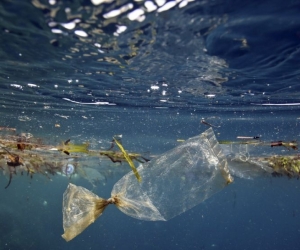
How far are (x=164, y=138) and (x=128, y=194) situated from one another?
17899mm

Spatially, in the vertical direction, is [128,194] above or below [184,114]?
below

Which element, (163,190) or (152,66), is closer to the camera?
(163,190)

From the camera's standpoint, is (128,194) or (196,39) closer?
(128,194)

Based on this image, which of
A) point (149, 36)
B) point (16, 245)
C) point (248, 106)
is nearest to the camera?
point (149, 36)

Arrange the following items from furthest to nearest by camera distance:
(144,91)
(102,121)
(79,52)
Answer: (102,121) → (144,91) → (79,52)

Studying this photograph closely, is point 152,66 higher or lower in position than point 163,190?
higher

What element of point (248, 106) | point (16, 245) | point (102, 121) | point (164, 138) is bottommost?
point (16, 245)

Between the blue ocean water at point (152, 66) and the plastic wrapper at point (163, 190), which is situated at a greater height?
the blue ocean water at point (152, 66)

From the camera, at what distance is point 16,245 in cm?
3944

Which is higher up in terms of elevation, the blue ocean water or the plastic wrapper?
the blue ocean water

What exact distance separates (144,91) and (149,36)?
496 cm

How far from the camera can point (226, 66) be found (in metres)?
10.4

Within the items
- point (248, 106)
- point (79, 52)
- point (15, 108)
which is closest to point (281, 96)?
point (248, 106)

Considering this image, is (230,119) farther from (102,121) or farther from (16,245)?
(16,245)
